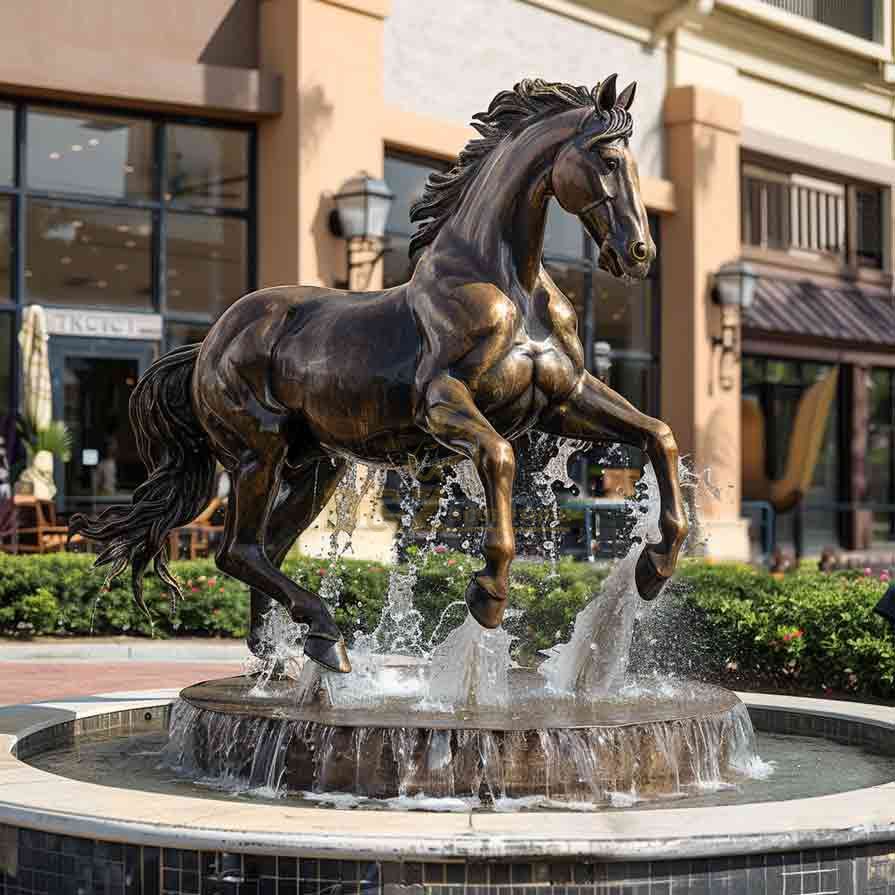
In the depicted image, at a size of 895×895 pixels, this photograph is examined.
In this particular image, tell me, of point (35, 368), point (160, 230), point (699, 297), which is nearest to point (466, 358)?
point (35, 368)

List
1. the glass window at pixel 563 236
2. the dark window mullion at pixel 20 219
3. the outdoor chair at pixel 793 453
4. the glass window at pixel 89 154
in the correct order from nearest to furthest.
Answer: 1. the dark window mullion at pixel 20 219
2. the glass window at pixel 89 154
3. the outdoor chair at pixel 793 453
4. the glass window at pixel 563 236

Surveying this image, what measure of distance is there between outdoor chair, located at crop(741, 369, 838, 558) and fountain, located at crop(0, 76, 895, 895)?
14.1m

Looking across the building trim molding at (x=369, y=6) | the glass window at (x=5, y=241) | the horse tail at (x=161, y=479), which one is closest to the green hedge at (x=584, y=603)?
the horse tail at (x=161, y=479)

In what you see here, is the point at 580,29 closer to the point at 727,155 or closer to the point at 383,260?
the point at 727,155

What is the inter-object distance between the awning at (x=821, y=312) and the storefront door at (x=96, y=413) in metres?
10.7

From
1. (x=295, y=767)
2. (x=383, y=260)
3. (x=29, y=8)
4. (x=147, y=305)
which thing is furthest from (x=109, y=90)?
(x=295, y=767)

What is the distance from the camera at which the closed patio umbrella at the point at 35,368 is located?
16078mm

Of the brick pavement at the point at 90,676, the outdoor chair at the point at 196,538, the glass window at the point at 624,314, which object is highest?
the glass window at the point at 624,314

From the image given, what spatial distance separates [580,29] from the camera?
847 inches

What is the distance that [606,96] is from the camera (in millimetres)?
5551

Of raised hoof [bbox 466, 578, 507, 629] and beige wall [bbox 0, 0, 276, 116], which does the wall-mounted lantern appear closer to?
beige wall [bbox 0, 0, 276, 116]

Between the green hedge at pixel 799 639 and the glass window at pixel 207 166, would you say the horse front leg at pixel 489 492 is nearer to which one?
the green hedge at pixel 799 639

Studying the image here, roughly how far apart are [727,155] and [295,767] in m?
19.5

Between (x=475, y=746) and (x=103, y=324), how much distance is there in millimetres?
13531
